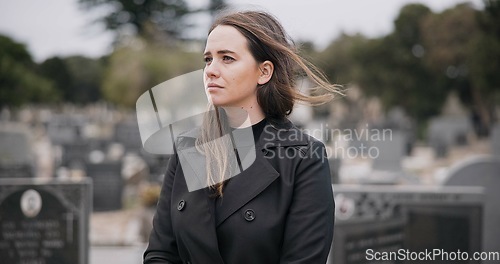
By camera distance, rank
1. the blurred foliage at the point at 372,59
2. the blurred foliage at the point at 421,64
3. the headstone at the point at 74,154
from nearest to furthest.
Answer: the headstone at the point at 74,154, the blurred foliage at the point at 421,64, the blurred foliage at the point at 372,59

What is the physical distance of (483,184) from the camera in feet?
24.1

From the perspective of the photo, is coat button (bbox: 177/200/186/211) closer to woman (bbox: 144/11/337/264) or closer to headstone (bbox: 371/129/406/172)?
woman (bbox: 144/11/337/264)

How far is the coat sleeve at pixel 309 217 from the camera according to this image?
79.0 inches

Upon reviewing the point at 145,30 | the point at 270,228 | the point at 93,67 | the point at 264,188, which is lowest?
the point at 270,228

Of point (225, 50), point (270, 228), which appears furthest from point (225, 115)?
point (270, 228)

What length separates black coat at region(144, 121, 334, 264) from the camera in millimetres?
2027

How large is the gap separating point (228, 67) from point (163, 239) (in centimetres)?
61

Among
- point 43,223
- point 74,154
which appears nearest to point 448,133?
point 74,154

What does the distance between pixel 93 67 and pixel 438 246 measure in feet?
241

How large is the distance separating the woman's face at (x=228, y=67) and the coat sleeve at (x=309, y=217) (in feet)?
0.99

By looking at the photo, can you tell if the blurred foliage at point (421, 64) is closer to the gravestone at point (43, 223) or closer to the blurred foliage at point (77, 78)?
the gravestone at point (43, 223)

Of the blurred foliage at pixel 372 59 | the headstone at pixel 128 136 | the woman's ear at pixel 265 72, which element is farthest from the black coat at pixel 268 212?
the headstone at pixel 128 136

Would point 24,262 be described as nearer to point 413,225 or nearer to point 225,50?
point 413,225

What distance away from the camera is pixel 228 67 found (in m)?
2.10
